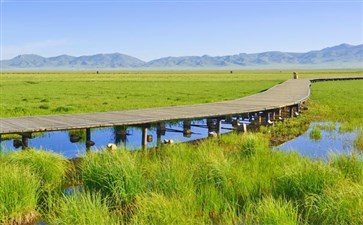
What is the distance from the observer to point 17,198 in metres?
7.00

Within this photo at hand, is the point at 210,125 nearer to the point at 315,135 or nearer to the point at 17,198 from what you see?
the point at 315,135

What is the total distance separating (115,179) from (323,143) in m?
10.1

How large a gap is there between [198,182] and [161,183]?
0.81 metres

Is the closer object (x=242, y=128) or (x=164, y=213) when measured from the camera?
(x=164, y=213)

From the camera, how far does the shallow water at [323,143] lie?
14030 mm

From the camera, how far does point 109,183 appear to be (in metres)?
7.70

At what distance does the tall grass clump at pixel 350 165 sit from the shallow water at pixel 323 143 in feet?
14.9

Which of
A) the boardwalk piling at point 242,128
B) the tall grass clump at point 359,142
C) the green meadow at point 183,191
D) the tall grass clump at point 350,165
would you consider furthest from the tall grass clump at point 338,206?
the boardwalk piling at point 242,128

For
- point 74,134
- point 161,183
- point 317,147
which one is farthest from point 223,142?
point 161,183

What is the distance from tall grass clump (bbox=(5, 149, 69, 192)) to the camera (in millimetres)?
8836

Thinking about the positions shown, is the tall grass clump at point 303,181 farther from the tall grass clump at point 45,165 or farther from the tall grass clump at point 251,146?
the tall grass clump at point 45,165

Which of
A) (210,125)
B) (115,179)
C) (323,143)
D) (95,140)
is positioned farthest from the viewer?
(210,125)

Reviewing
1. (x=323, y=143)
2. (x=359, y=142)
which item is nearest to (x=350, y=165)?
(x=359, y=142)

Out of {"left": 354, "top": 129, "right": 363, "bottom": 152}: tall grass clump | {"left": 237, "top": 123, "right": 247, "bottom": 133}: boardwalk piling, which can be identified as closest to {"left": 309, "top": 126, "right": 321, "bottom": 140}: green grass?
{"left": 354, "top": 129, "right": 363, "bottom": 152}: tall grass clump
